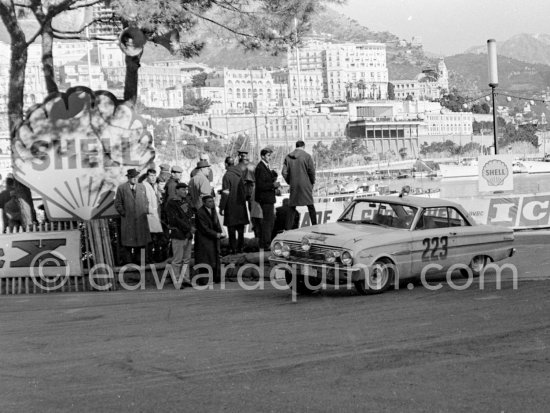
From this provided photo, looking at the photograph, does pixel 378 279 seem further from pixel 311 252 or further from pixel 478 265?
pixel 478 265

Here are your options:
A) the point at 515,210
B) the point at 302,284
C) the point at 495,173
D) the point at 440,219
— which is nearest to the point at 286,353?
the point at 302,284

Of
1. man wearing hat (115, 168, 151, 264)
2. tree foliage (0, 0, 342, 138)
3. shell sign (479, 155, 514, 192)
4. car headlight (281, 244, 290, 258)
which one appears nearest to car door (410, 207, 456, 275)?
car headlight (281, 244, 290, 258)

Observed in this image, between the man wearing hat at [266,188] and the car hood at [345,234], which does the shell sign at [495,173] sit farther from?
the car hood at [345,234]

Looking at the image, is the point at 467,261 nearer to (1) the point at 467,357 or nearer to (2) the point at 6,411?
(1) the point at 467,357

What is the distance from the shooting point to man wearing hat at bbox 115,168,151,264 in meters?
15.1

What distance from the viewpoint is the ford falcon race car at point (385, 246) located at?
12.1m

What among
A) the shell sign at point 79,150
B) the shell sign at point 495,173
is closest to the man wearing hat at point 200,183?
the shell sign at point 79,150

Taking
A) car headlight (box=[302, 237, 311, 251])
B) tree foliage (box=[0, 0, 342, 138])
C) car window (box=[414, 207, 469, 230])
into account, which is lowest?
car headlight (box=[302, 237, 311, 251])

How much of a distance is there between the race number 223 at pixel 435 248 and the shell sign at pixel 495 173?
10859 millimetres

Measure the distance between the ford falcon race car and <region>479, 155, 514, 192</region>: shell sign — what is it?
9.64m

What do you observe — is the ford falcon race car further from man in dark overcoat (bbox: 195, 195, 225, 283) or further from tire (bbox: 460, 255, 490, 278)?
man in dark overcoat (bbox: 195, 195, 225, 283)

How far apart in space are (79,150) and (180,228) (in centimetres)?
405

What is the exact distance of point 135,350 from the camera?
8922 millimetres

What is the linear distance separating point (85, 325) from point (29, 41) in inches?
357
